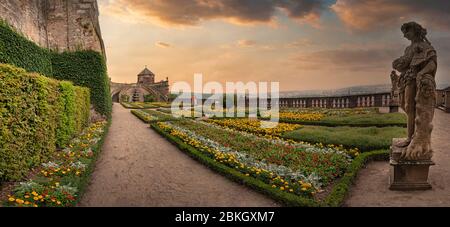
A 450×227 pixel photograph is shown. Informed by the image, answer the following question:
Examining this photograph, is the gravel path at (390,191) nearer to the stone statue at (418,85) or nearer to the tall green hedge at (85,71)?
the stone statue at (418,85)

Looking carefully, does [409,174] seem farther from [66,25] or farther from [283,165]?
[66,25]

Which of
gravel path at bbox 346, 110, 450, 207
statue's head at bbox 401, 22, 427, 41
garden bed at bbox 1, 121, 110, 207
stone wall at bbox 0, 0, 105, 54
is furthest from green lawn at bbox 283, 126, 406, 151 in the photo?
stone wall at bbox 0, 0, 105, 54

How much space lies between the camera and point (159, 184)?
6.51 metres

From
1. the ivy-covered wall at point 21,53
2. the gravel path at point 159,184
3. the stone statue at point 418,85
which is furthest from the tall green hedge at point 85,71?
the stone statue at point 418,85

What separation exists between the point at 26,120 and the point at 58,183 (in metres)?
2.21

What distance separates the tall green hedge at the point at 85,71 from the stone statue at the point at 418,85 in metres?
17.6

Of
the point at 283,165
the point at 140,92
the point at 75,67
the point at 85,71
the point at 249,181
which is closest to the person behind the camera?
the point at 249,181

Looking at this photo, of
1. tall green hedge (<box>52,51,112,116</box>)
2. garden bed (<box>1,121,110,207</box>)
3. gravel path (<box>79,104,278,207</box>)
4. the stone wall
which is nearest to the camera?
garden bed (<box>1,121,110,207</box>)

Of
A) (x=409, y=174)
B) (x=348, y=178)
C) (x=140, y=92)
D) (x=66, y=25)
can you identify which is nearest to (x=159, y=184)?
(x=348, y=178)

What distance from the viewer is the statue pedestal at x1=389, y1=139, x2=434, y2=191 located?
18.2 ft

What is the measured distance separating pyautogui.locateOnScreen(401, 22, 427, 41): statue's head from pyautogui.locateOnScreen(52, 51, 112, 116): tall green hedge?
17.8 metres

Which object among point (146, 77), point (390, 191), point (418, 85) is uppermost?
point (146, 77)

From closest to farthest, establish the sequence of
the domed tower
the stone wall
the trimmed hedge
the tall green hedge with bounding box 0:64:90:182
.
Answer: the trimmed hedge
the tall green hedge with bounding box 0:64:90:182
the stone wall
the domed tower

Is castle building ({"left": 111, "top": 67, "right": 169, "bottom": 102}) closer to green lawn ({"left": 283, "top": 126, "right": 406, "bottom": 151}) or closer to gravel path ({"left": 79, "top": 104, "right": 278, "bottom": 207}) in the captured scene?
green lawn ({"left": 283, "top": 126, "right": 406, "bottom": 151})
